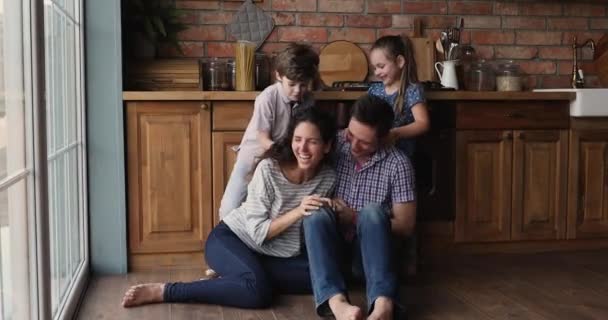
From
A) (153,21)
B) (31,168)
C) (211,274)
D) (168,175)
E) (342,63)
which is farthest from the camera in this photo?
(342,63)

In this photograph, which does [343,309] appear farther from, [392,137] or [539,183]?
[539,183]

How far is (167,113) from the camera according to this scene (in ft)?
10.8

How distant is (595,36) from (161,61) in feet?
8.51

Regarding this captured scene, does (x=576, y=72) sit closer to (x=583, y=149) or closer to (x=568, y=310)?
(x=583, y=149)

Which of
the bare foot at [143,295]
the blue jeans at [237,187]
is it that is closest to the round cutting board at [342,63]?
the blue jeans at [237,187]

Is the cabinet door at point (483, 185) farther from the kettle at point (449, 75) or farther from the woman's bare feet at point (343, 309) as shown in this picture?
the woman's bare feet at point (343, 309)

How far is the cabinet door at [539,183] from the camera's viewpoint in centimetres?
370

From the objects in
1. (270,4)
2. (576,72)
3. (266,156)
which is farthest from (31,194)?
(576,72)

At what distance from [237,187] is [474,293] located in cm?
107

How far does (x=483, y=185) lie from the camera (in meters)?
3.67


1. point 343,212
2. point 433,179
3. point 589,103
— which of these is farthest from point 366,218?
point 589,103

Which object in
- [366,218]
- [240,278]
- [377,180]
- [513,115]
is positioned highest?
[513,115]

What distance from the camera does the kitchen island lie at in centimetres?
331

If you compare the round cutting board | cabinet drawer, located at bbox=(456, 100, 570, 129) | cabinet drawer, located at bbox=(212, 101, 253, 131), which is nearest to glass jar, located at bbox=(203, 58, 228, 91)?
cabinet drawer, located at bbox=(212, 101, 253, 131)
